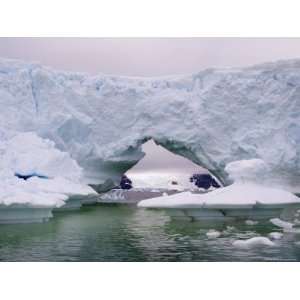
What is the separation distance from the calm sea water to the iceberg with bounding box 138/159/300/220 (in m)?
0.20

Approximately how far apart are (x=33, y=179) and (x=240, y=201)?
3.71 meters

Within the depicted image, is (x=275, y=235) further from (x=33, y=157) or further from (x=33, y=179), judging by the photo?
(x=33, y=157)

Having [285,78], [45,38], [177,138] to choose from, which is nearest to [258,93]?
[285,78]

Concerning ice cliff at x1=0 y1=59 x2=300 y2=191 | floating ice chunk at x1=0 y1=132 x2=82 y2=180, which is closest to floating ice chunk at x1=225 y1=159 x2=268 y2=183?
ice cliff at x1=0 y1=59 x2=300 y2=191

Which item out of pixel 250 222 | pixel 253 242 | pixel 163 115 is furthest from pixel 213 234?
pixel 163 115

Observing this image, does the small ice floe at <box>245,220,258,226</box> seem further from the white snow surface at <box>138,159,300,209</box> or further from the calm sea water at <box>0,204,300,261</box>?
the white snow surface at <box>138,159,300,209</box>

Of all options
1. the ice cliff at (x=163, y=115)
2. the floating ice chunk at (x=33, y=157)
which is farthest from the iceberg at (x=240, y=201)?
the floating ice chunk at (x=33, y=157)

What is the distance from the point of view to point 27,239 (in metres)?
6.94

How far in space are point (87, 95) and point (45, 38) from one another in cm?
430

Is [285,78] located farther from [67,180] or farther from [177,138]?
[67,180]

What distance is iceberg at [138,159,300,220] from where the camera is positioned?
23.8 ft

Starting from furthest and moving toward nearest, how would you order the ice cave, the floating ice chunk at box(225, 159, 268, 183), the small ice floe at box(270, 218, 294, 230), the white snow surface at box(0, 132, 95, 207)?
the ice cave < the white snow surface at box(0, 132, 95, 207) < the floating ice chunk at box(225, 159, 268, 183) < the small ice floe at box(270, 218, 294, 230)

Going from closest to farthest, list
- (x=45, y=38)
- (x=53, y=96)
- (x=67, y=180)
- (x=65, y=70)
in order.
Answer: (x=45, y=38)
(x=65, y=70)
(x=67, y=180)
(x=53, y=96)

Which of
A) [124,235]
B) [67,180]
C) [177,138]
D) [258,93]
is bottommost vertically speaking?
[124,235]
